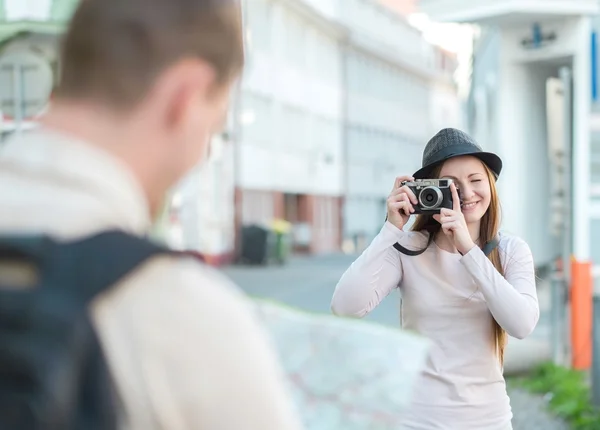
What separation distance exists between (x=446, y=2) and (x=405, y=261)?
8025 millimetres

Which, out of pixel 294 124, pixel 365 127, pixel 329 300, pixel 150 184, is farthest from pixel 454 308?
pixel 365 127

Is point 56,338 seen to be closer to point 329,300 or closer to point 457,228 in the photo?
point 457,228

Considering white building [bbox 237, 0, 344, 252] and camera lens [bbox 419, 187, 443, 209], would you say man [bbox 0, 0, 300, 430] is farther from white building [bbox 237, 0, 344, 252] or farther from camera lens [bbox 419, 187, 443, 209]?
white building [bbox 237, 0, 344, 252]

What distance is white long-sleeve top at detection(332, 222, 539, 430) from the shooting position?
9.00 ft

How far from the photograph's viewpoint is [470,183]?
3.04 metres

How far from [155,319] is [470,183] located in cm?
225

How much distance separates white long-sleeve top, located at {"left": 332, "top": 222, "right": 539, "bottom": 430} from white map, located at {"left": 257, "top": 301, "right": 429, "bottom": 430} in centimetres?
159

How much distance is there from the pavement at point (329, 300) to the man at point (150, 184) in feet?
1.04

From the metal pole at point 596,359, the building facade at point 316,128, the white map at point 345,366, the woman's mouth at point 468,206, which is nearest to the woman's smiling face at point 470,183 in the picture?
the woman's mouth at point 468,206

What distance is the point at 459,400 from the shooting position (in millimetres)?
2746

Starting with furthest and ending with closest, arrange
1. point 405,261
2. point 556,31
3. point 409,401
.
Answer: point 556,31, point 405,261, point 409,401

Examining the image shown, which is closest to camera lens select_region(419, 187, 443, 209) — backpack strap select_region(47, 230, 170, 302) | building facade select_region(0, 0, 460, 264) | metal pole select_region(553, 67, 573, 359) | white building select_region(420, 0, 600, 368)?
backpack strap select_region(47, 230, 170, 302)

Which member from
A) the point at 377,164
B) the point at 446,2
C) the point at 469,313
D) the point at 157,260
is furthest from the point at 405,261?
the point at 377,164

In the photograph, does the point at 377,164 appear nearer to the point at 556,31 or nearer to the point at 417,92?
the point at 417,92
